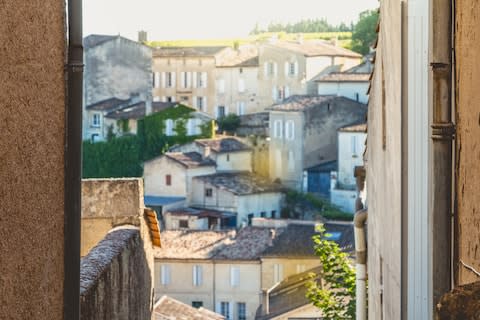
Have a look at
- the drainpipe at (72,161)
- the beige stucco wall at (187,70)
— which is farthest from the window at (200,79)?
the drainpipe at (72,161)

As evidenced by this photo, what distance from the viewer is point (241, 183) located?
214ft

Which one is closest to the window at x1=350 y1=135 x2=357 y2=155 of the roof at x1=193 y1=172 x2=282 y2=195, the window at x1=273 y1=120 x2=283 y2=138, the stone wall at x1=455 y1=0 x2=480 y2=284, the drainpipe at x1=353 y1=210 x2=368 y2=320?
the roof at x1=193 y1=172 x2=282 y2=195

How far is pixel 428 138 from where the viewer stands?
5.96 metres

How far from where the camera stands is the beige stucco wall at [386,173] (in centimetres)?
758

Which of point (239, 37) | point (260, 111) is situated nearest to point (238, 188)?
point (260, 111)

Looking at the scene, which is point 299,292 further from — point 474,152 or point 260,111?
point 260,111

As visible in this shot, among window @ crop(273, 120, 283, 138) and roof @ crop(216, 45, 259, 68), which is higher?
roof @ crop(216, 45, 259, 68)

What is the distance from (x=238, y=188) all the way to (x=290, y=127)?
6.49 m

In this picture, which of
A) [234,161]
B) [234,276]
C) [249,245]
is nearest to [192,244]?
[234,276]

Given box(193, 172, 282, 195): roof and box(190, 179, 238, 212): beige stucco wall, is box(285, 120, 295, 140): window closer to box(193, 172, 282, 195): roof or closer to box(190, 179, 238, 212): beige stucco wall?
box(193, 172, 282, 195): roof

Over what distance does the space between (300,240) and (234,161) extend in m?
20.5

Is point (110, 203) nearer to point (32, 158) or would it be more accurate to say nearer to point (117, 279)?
point (117, 279)

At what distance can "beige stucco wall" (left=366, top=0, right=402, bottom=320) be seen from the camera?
24.9 feet

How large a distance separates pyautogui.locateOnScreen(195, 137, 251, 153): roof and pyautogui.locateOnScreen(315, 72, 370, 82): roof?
19.2 ft
